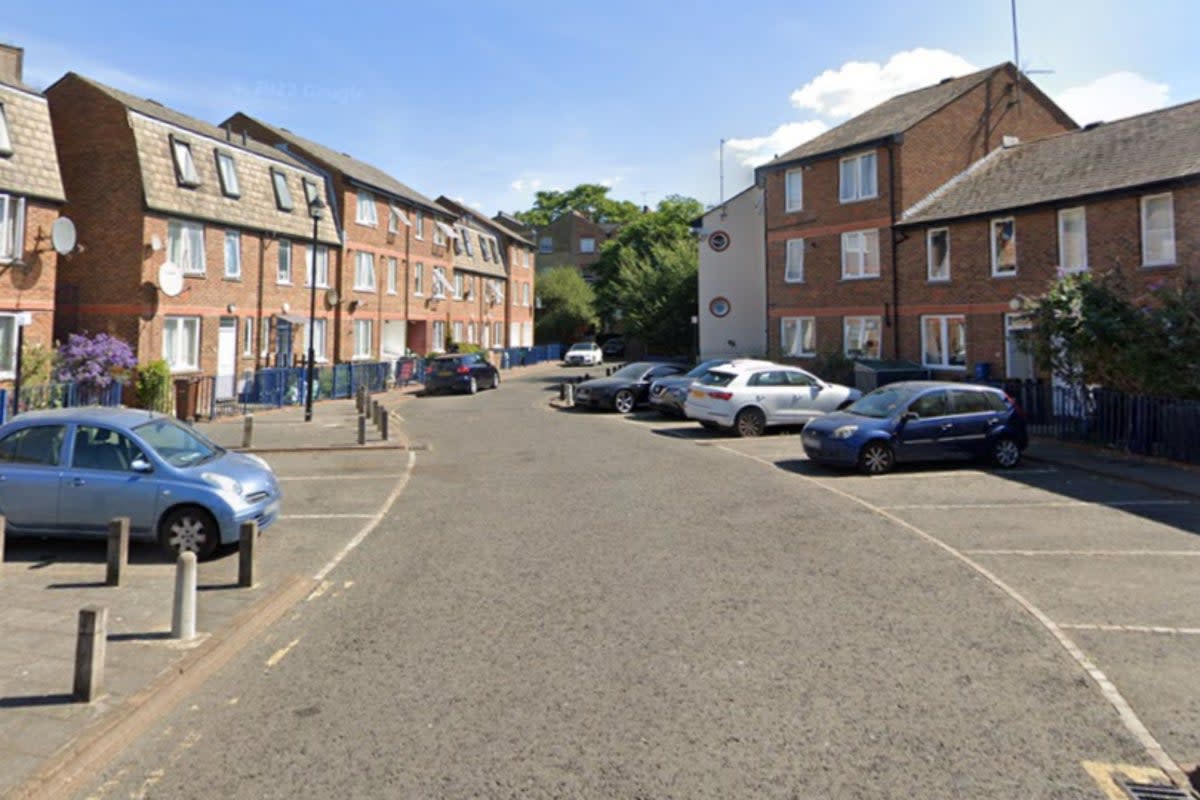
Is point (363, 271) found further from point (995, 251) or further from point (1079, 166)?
point (1079, 166)

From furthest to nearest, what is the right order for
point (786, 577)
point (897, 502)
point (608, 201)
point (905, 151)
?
point (608, 201), point (905, 151), point (897, 502), point (786, 577)

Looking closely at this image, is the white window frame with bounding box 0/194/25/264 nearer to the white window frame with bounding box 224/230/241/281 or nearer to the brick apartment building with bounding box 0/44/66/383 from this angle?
the brick apartment building with bounding box 0/44/66/383

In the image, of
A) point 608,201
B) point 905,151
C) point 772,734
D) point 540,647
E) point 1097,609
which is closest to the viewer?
point 772,734

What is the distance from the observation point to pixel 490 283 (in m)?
51.6

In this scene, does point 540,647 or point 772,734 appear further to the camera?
point 540,647

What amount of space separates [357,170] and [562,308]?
94.9 feet

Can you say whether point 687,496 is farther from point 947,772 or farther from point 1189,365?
point 1189,365

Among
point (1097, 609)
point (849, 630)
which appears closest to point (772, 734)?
point (849, 630)

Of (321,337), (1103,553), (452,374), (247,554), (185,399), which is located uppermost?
(321,337)

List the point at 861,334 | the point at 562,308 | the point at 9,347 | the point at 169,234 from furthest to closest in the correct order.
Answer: the point at 562,308 < the point at 861,334 < the point at 169,234 < the point at 9,347

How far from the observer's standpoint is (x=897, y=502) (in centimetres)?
1141

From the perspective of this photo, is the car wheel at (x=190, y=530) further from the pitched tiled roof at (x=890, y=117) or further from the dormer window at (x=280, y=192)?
the pitched tiled roof at (x=890, y=117)

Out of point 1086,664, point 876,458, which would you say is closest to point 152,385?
point 876,458

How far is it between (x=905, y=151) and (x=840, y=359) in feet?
23.0
